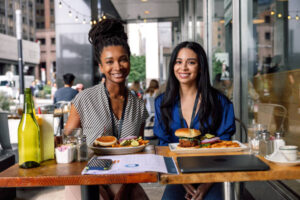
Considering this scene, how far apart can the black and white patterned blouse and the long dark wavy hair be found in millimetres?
269

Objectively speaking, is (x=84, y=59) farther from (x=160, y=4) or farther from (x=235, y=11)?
(x=235, y=11)

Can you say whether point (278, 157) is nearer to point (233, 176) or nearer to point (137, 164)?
point (233, 176)

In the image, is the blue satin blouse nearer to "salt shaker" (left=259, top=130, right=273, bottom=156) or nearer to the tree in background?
"salt shaker" (left=259, top=130, right=273, bottom=156)

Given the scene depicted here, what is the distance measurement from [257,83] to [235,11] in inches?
32.7

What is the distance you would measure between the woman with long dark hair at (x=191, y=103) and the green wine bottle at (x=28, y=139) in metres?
0.88

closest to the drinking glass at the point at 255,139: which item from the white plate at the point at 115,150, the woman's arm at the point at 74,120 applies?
the white plate at the point at 115,150

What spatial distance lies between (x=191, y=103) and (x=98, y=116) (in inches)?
23.8

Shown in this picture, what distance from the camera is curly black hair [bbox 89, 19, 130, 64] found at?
1.78 m

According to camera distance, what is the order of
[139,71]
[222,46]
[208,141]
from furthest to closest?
[139,71], [222,46], [208,141]

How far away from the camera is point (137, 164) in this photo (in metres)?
1.30

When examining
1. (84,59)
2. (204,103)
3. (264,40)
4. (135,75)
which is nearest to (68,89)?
(84,59)

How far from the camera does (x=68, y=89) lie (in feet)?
21.7

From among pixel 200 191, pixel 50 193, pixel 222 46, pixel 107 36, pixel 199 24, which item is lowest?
pixel 50 193

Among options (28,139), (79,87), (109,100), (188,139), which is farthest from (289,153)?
(79,87)
